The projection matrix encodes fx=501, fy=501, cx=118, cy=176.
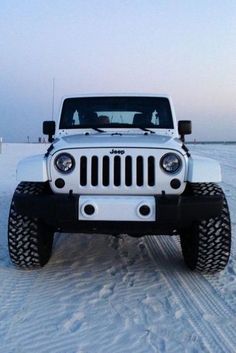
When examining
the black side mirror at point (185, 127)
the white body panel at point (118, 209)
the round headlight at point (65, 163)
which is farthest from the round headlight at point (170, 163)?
the black side mirror at point (185, 127)

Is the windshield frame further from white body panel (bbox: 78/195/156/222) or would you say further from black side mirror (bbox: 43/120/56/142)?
white body panel (bbox: 78/195/156/222)

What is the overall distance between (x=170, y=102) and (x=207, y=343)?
383 centimetres

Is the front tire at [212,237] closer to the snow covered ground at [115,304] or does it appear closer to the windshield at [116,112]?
the snow covered ground at [115,304]

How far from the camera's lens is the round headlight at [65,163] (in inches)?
183

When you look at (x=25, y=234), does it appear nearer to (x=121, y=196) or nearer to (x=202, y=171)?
(x=121, y=196)

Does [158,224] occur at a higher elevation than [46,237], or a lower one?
higher

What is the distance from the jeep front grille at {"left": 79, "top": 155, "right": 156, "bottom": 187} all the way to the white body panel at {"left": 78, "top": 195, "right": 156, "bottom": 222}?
183 mm

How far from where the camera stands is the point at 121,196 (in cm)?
452

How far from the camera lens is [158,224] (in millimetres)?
4516

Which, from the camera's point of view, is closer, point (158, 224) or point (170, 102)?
point (158, 224)

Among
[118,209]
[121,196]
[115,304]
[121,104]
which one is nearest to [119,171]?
[121,196]

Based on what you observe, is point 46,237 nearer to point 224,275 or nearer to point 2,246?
point 2,246

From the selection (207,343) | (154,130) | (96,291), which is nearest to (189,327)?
(207,343)

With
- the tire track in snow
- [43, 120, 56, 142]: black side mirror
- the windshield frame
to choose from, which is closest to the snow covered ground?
the tire track in snow
